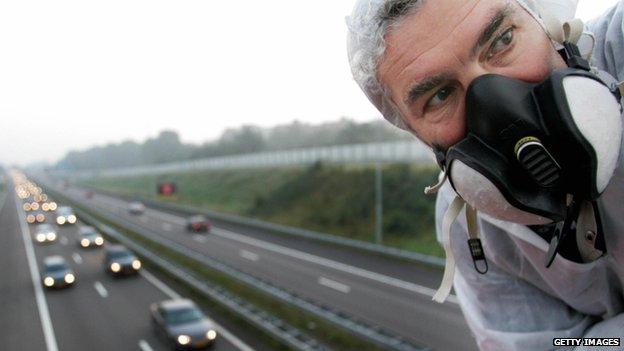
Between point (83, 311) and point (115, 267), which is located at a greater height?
point (115, 267)

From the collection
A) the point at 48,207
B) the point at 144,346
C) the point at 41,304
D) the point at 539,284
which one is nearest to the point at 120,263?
the point at 41,304

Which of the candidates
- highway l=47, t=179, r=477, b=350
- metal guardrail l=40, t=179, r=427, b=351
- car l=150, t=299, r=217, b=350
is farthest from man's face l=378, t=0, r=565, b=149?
car l=150, t=299, r=217, b=350

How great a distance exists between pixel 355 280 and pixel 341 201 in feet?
54.4

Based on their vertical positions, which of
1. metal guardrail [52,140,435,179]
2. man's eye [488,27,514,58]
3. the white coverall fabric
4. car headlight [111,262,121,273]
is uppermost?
man's eye [488,27,514,58]

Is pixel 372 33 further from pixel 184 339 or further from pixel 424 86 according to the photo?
pixel 184 339

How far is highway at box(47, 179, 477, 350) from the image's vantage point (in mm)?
14045

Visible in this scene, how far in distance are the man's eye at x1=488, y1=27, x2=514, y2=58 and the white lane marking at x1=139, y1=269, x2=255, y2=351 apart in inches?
535

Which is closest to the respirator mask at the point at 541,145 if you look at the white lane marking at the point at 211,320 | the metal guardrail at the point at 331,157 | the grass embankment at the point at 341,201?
the metal guardrail at the point at 331,157

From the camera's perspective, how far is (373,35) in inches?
56.9

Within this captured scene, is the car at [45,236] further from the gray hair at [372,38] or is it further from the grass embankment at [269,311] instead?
the gray hair at [372,38]

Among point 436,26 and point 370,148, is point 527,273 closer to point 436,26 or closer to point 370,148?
point 436,26

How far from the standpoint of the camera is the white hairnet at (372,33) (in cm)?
142

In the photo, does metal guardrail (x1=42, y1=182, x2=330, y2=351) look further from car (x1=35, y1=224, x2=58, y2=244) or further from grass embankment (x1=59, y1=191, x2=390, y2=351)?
car (x1=35, y1=224, x2=58, y2=244)

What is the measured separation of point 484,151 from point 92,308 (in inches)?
808
